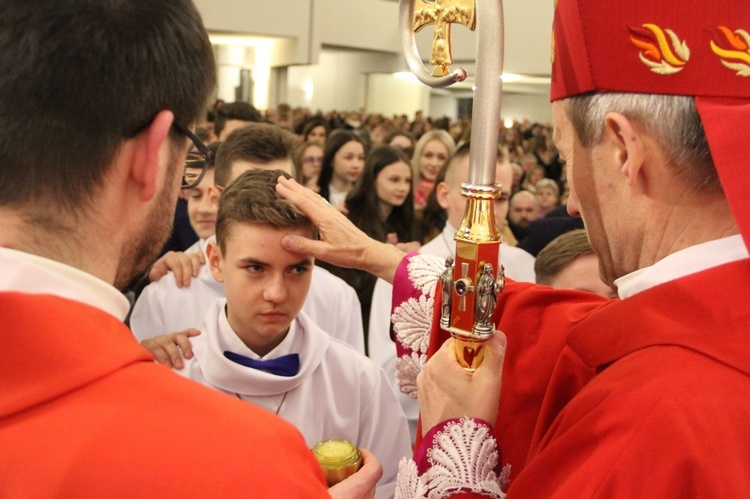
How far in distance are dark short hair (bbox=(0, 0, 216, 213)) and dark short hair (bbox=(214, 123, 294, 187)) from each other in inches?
93.0

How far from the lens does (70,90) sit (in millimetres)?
1047

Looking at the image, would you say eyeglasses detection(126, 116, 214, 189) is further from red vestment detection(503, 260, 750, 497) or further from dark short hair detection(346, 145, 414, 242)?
dark short hair detection(346, 145, 414, 242)

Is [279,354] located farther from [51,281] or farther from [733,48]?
[733,48]

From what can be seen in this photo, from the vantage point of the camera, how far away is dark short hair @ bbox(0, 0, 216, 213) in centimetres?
104

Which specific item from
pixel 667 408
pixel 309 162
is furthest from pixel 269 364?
pixel 309 162

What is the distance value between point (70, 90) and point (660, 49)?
918 millimetres

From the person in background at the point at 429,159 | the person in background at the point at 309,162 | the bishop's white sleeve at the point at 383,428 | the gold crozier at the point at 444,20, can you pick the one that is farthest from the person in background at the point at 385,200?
the gold crozier at the point at 444,20

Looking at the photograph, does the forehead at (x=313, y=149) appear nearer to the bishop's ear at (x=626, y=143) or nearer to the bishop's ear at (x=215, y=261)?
the bishop's ear at (x=215, y=261)

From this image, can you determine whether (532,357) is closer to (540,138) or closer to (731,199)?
(731,199)

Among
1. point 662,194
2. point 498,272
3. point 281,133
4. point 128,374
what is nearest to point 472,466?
point 498,272

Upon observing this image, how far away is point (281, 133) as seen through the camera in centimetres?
362

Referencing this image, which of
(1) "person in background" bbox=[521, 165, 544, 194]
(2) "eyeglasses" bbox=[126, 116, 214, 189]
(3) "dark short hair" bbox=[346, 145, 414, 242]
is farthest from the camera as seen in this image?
(1) "person in background" bbox=[521, 165, 544, 194]

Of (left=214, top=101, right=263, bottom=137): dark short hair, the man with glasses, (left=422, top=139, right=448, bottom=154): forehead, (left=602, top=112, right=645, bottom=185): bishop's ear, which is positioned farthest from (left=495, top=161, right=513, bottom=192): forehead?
the man with glasses

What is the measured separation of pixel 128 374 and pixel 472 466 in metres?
0.72
